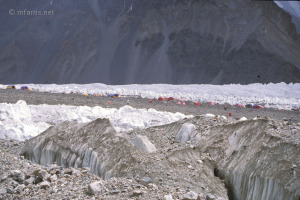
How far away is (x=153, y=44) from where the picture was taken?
182ft

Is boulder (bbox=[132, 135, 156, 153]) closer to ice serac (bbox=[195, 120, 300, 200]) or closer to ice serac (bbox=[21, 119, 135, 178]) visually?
ice serac (bbox=[21, 119, 135, 178])

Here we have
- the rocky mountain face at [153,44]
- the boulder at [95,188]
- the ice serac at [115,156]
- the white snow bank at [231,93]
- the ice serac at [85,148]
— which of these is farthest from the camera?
the rocky mountain face at [153,44]

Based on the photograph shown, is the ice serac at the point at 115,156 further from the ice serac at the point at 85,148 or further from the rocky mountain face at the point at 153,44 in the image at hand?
the rocky mountain face at the point at 153,44

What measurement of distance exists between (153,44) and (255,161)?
1958 inches

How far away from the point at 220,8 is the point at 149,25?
447 inches

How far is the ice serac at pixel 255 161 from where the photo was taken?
591 cm

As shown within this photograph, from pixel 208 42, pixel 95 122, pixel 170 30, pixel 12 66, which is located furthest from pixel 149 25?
pixel 95 122

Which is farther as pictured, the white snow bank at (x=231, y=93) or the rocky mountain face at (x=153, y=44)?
the rocky mountain face at (x=153, y=44)

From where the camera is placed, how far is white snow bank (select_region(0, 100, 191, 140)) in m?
14.1

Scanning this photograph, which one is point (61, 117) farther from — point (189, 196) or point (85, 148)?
point (189, 196)

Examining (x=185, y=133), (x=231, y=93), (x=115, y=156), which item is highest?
(x=231, y=93)

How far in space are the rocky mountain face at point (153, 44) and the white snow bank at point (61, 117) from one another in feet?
102

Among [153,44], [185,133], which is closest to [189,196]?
[185,133]

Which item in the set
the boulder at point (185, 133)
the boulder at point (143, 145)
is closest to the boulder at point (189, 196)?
the boulder at point (143, 145)
